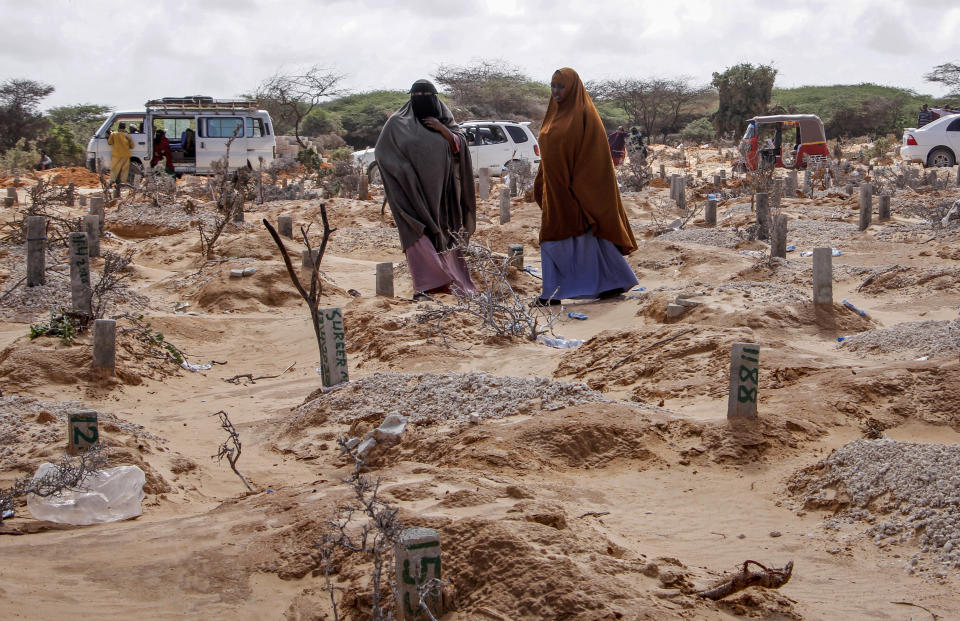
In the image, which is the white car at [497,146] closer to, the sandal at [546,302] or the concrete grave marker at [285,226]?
the concrete grave marker at [285,226]

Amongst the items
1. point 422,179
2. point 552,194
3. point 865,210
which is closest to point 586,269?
point 552,194

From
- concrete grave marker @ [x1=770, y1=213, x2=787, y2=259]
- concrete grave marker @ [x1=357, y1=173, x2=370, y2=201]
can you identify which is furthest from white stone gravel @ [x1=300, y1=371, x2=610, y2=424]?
concrete grave marker @ [x1=357, y1=173, x2=370, y2=201]

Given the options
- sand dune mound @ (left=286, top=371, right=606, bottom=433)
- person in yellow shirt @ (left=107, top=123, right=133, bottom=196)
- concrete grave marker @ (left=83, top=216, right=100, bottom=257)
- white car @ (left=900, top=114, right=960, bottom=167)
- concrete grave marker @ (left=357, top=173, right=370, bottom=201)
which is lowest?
sand dune mound @ (left=286, top=371, right=606, bottom=433)

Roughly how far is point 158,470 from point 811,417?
329 centimetres

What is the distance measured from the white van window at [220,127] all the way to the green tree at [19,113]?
1300 cm

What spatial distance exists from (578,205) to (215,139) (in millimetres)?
12808

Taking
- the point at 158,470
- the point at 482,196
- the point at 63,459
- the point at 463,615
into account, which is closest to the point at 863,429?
the point at 463,615

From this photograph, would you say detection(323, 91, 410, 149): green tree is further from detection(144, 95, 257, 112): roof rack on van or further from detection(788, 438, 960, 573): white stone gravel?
detection(788, 438, 960, 573): white stone gravel

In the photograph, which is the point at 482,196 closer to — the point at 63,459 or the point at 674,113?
the point at 63,459

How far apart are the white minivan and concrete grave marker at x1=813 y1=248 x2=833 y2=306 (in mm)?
14057

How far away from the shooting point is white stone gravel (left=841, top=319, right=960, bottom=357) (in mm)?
6203

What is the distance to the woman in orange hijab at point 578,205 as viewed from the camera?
8.85 metres

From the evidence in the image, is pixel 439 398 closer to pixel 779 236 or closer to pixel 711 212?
pixel 779 236

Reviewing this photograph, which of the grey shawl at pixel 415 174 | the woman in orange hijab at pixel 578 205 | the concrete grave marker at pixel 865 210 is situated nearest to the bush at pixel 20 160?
the grey shawl at pixel 415 174
